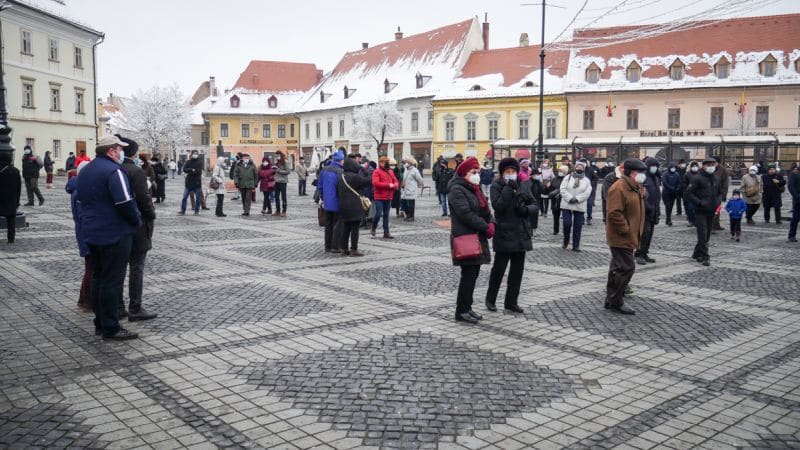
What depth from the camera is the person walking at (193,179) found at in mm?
19969

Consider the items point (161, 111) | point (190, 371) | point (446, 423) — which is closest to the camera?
point (446, 423)

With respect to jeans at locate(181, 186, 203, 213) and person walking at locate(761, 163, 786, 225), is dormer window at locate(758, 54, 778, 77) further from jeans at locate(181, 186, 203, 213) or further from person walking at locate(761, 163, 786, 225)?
jeans at locate(181, 186, 203, 213)

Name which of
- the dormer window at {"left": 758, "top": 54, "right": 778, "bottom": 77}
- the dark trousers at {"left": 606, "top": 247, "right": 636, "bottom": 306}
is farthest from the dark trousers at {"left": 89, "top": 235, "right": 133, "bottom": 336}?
the dormer window at {"left": 758, "top": 54, "right": 778, "bottom": 77}

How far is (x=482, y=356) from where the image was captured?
20.6ft

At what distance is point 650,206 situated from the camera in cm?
1118

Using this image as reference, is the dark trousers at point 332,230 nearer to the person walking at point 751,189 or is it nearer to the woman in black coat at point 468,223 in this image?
the woman in black coat at point 468,223

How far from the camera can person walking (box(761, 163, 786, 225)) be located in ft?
62.8

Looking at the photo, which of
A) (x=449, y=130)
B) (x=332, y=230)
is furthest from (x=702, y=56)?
(x=332, y=230)

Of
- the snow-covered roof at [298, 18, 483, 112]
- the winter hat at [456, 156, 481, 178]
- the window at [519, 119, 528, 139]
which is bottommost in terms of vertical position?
the winter hat at [456, 156, 481, 178]

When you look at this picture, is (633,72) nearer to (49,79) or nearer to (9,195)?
(49,79)

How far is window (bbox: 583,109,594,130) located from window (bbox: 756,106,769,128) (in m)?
11.8

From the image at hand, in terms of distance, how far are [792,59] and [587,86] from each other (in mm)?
14290

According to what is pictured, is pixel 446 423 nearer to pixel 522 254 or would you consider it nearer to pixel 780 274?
Result: pixel 522 254

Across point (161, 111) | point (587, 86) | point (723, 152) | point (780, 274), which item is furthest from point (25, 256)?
point (161, 111)
